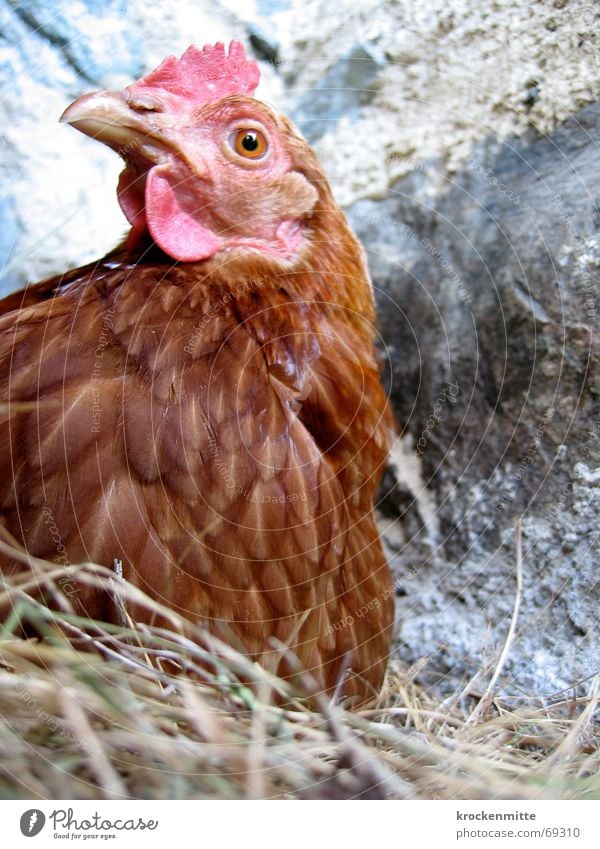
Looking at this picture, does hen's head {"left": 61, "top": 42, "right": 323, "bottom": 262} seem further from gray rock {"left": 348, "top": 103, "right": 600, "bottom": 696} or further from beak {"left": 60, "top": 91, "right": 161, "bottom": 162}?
gray rock {"left": 348, "top": 103, "right": 600, "bottom": 696}

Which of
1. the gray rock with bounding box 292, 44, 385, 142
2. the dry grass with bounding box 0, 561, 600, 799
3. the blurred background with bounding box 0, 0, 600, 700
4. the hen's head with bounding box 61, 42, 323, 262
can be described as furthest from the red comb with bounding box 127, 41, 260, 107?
the dry grass with bounding box 0, 561, 600, 799

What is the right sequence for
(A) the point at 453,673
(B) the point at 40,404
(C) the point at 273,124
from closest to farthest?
(B) the point at 40,404
(C) the point at 273,124
(A) the point at 453,673

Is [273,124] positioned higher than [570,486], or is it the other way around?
[273,124]

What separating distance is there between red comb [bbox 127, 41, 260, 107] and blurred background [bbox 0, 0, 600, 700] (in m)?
0.20

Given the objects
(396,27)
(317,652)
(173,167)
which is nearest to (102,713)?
(317,652)

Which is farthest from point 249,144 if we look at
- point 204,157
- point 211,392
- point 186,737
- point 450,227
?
point 186,737

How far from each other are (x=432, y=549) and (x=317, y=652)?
33 cm

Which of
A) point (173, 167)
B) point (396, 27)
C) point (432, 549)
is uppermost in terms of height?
point (396, 27)

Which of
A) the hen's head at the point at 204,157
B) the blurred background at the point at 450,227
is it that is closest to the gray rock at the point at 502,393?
→ the blurred background at the point at 450,227

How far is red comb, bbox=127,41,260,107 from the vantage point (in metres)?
0.65

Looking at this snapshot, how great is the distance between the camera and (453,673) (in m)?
0.82

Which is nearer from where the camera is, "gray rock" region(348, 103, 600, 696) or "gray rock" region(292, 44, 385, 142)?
"gray rock" region(348, 103, 600, 696)

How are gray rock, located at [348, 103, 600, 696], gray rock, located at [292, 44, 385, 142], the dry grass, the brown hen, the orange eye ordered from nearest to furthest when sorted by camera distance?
the dry grass < the brown hen < the orange eye < gray rock, located at [348, 103, 600, 696] < gray rock, located at [292, 44, 385, 142]

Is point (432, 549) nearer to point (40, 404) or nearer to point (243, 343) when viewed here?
point (243, 343)
